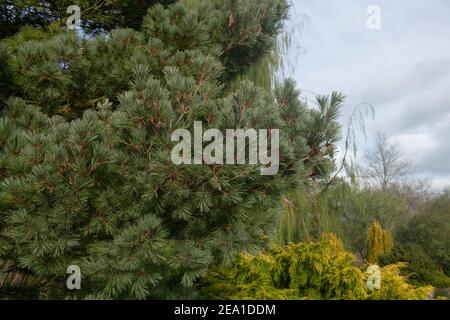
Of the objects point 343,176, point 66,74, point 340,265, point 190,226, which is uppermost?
point 66,74

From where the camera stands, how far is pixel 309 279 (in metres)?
4.22

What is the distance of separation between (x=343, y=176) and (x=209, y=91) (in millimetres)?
2951

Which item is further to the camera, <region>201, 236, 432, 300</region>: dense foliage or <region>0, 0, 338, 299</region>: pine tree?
<region>201, 236, 432, 300</region>: dense foliage

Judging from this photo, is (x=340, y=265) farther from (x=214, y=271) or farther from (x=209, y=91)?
(x=209, y=91)

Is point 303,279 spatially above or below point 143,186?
below

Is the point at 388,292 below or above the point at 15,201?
below

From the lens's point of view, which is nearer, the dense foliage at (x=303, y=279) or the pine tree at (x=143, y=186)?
the pine tree at (x=143, y=186)

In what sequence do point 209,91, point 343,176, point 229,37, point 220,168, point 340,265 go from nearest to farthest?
point 220,168, point 209,91, point 340,265, point 229,37, point 343,176

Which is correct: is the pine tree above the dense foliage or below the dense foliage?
above

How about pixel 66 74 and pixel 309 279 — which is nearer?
pixel 66 74

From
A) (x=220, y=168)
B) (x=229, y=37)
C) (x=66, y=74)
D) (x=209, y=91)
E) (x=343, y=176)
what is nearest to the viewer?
(x=220, y=168)

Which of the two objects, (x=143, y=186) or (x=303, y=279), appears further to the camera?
(x=303, y=279)

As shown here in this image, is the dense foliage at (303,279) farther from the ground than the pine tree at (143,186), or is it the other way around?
the pine tree at (143,186)
